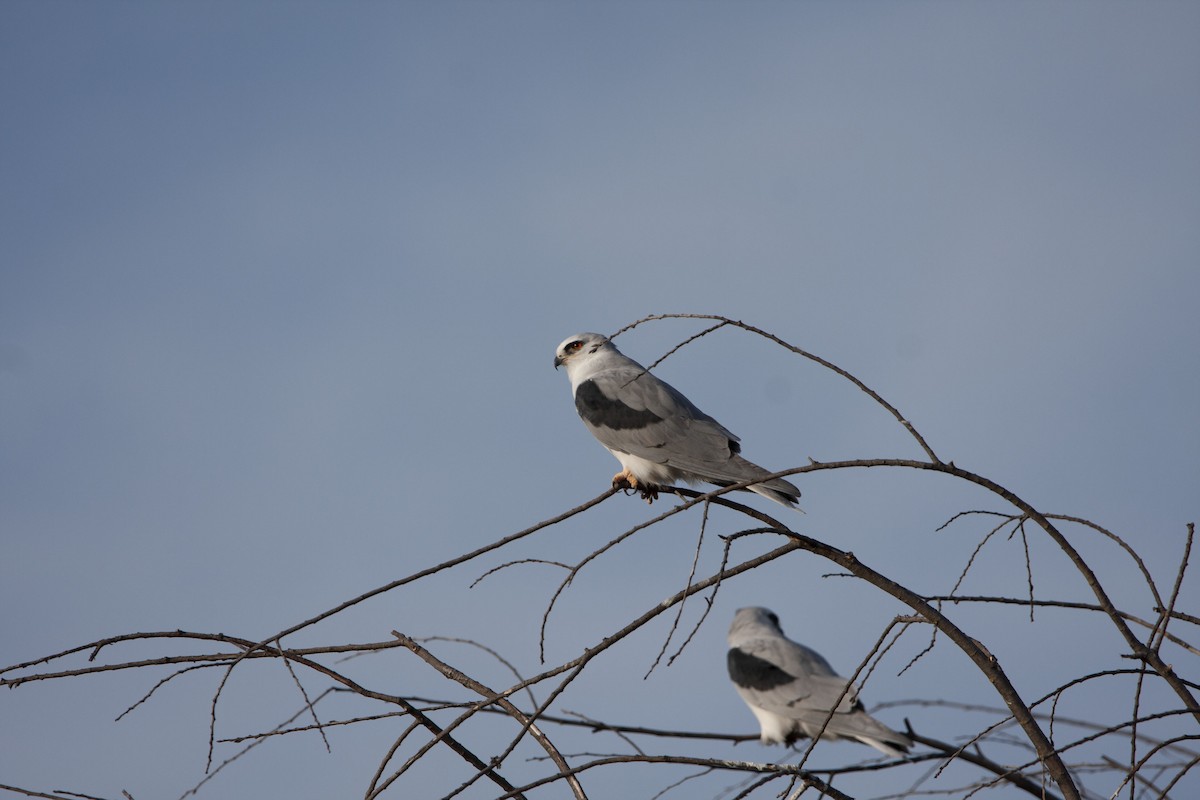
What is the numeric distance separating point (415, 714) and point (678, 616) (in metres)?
0.69

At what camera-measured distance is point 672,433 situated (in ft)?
19.4

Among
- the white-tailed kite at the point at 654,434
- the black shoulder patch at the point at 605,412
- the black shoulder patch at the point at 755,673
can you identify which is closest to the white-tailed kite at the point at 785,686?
the black shoulder patch at the point at 755,673

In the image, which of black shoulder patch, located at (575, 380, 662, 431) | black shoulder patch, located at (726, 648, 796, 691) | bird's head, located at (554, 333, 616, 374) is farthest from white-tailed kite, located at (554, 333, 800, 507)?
black shoulder patch, located at (726, 648, 796, 691)

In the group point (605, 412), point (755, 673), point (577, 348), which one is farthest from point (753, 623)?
point (605, 412)

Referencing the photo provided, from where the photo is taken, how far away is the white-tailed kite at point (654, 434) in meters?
5.73

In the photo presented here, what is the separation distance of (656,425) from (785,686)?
304 cm

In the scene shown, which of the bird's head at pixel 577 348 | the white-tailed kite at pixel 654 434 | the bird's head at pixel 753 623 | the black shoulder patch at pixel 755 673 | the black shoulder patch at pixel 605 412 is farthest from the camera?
the bird's head at pixel 753 623

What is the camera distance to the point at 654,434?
5.90 metres

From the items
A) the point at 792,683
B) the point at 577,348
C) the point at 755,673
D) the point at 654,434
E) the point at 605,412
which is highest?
the point at 577,348

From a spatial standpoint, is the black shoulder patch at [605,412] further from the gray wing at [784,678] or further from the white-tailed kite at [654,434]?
the gray wing at [784,678]

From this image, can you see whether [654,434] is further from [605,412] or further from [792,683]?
[792,683]

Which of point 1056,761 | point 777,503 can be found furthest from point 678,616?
point 777,503

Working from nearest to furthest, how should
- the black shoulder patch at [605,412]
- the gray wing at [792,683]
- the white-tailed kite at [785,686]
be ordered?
1. the black shoulder patch at [605,412]
2. the gray wing at [792,683]
3. the white-tailed kite at [785,686]

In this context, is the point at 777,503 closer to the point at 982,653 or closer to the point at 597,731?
the point at 597,731
